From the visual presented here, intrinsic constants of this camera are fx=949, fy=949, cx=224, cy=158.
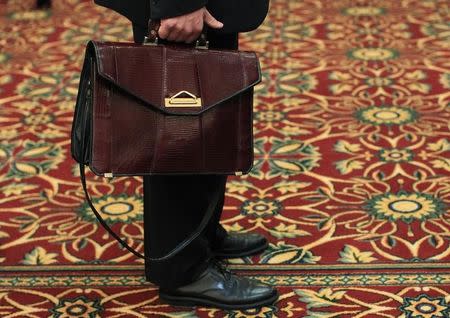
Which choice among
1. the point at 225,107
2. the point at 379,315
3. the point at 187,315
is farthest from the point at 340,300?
the point at 225,107

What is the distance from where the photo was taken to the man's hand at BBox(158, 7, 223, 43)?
1881mm

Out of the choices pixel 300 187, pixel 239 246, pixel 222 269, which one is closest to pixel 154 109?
pixel 222 269

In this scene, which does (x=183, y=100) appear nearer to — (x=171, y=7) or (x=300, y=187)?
(x=171, y=7)

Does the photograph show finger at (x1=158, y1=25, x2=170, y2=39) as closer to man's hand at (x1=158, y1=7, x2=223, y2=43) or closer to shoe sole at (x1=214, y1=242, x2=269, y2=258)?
man's hand at (x1=158, y1=7, x2=223, y2=43)

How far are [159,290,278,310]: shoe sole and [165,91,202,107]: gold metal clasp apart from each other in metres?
0.56

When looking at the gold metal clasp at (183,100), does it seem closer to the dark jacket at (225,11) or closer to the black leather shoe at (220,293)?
the dark jacket at (225,11)

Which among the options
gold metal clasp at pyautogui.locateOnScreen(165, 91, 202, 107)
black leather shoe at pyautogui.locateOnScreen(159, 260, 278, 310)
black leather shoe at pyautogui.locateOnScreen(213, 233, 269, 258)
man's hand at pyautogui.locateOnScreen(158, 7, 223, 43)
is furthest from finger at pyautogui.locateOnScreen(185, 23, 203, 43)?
black leather shoe at pyautogui.locateOnScreen(213, 233, 269, 258)

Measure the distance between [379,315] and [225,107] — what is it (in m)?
0.64

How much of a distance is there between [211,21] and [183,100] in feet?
0.58

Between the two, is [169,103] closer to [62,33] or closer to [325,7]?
[62,33]

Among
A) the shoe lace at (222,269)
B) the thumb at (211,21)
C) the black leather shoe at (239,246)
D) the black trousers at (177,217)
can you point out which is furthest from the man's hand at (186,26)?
the black leather shoe at (239,246)

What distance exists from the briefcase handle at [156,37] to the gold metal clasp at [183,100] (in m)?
0.11

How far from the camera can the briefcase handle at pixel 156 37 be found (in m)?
1.92

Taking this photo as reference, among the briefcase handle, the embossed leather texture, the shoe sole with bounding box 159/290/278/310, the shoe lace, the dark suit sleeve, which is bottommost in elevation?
the shoe sole with bounding box 159/290/278/310
